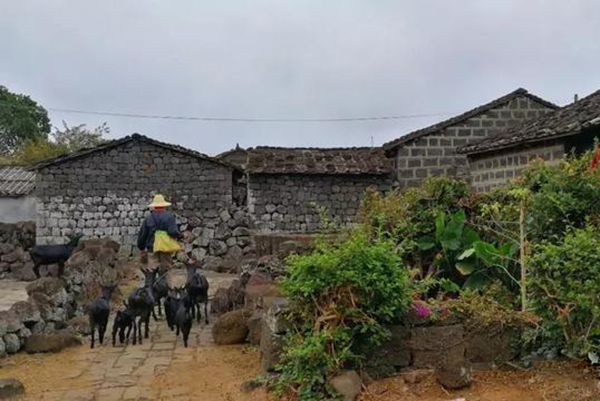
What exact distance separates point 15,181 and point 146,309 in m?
15.0

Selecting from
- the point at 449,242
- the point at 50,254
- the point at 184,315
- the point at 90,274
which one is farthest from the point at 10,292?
the point at 449,242

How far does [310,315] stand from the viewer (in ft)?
17.0

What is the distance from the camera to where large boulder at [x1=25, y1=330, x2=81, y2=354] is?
283 inches

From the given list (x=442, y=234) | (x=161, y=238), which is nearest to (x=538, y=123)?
(x=442, y=234)

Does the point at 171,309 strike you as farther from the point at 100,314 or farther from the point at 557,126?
the point at 557,126

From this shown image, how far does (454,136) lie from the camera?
17109 mm

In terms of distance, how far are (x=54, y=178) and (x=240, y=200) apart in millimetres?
5492

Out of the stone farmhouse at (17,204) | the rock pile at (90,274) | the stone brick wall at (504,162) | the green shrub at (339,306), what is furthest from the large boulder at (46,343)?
the stone farmhouse at (17,204)

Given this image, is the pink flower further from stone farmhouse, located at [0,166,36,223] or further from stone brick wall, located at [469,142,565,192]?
stone farmhouse, located at [0,166,36,223]

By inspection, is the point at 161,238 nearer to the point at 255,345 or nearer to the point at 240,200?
the point at 255,345

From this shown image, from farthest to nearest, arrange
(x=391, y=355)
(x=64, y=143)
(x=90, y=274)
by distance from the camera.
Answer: (x=64, y=143), (x=90, y=274), (x=391, y=355)

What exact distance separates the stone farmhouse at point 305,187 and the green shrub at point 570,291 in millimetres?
12582

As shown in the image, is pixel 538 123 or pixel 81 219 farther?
pixel 81 219

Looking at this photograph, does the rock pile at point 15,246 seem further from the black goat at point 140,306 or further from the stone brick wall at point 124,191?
the black goat at point 140,306
